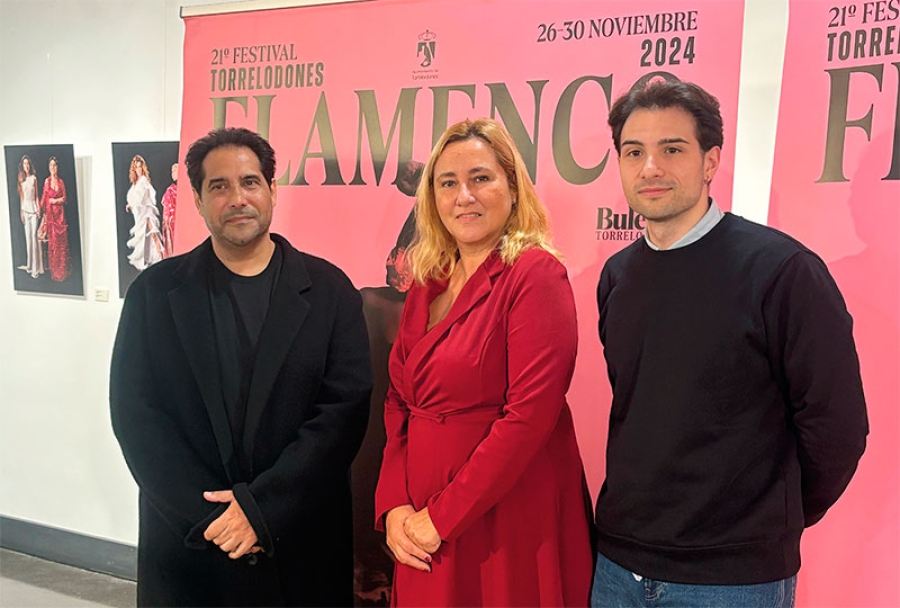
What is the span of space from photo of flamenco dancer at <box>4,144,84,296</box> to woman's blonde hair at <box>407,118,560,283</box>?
2.11 metres

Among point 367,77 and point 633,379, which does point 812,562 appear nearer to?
point 633,379

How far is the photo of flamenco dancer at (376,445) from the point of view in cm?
282

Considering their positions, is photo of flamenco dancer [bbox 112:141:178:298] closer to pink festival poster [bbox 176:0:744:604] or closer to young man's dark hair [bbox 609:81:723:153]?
pink festival poster [bbox 176:0:744:604]

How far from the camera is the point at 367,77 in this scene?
2.82 meters

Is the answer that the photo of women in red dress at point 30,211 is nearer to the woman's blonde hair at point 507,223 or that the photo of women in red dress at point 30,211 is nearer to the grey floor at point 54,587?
the grey floor at point 54,587

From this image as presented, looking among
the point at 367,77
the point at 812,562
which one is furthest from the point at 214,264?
the point at 812,562

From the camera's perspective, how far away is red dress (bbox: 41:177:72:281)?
3586 mm

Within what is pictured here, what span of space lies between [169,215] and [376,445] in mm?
1378

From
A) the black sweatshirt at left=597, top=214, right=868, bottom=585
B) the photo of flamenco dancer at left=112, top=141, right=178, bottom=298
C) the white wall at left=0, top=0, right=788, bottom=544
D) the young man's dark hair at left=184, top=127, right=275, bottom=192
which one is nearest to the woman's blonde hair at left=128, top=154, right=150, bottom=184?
the photo of flamenco dancer at left=112, top=141, right=178, bottom=298

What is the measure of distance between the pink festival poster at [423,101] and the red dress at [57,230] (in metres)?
0.88

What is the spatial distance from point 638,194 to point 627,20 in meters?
0.88

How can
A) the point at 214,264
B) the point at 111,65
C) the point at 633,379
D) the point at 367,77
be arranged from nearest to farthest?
1. the point at 633,379
2. the point at 214,264
3. the point at 367,77
4. the point at 111,65

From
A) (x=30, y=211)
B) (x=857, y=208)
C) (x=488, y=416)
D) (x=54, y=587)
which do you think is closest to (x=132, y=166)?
(x=30, y=211)

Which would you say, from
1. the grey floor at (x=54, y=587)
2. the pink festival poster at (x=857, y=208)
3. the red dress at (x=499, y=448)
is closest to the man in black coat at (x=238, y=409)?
the red dress at (x=499, y=448)
